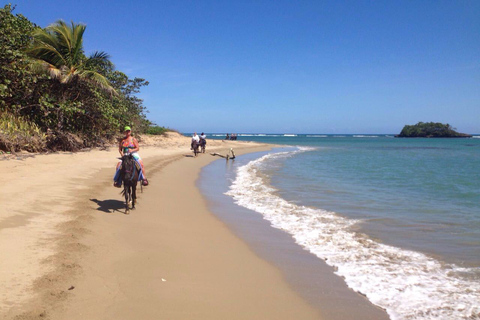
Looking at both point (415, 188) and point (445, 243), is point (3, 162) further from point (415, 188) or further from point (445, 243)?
point (415, 188)

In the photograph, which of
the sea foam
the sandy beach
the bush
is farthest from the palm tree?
the sea foam

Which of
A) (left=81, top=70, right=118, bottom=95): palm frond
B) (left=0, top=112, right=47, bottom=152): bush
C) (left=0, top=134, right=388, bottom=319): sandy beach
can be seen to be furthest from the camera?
(left=81, top=70, right=118, bottom=95): palm frond

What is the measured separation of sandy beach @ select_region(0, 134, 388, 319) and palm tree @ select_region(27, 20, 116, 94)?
11476mm

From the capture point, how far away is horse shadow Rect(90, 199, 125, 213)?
7.12 meters

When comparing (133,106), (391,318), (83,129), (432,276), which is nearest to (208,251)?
(391,318)

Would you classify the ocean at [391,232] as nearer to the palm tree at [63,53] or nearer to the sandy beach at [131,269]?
the sandy beach at [131,269]

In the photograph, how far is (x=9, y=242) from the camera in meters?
4.40

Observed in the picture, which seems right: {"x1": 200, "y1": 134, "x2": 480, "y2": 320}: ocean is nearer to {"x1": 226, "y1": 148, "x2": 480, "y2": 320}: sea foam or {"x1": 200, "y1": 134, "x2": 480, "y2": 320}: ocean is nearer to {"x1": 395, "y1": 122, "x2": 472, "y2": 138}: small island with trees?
{"x1": 226, "y1": 148, "x2": 480, "y2": 320}: sea foam

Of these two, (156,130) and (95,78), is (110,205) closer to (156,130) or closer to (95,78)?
(95,78)

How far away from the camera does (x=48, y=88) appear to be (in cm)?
1706

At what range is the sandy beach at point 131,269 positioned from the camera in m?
A: 3.25

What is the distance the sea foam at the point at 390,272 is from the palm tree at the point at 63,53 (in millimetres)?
14599

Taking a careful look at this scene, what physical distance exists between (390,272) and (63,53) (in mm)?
19194

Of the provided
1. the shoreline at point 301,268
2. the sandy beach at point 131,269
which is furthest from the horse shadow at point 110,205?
the shoreline at point 301,268
